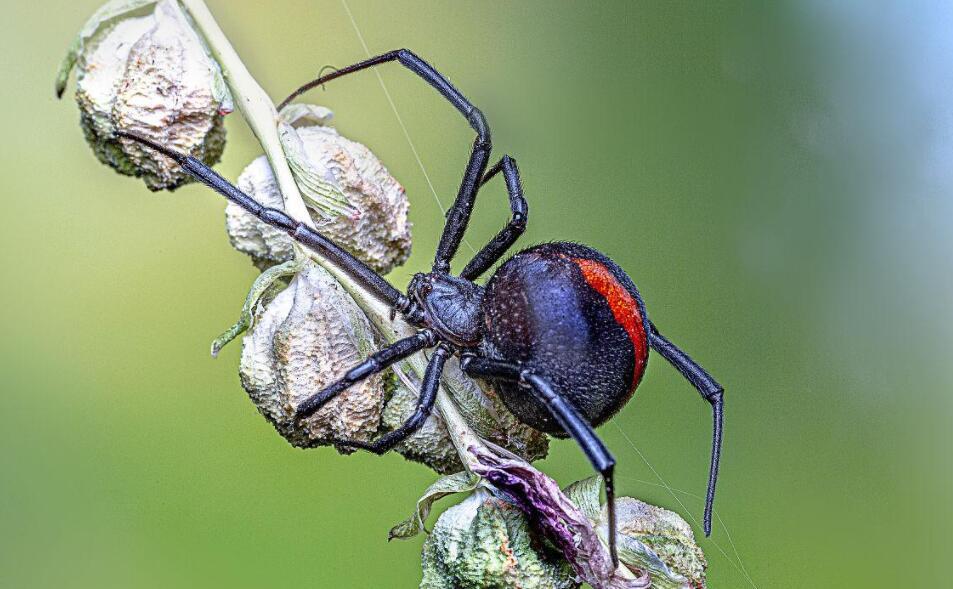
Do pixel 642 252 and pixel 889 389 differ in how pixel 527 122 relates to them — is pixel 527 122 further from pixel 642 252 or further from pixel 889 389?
pixel 889 389

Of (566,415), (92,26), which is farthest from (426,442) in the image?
(92,26)

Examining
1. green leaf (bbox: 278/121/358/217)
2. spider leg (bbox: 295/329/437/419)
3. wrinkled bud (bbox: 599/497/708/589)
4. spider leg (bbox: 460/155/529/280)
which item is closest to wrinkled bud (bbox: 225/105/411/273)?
green leaf (bbox: 278/121/358/217)

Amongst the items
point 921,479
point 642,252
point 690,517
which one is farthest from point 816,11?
point 690,517

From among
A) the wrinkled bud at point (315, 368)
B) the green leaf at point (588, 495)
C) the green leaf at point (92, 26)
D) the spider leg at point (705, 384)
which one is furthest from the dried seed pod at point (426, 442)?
the green leaf at point (92, 26)

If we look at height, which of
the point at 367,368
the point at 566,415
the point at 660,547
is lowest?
the point at 660,547

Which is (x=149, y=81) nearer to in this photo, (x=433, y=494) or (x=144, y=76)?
(x=144, y=76)

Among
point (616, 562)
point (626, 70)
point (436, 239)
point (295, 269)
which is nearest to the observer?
point (616, 562)
